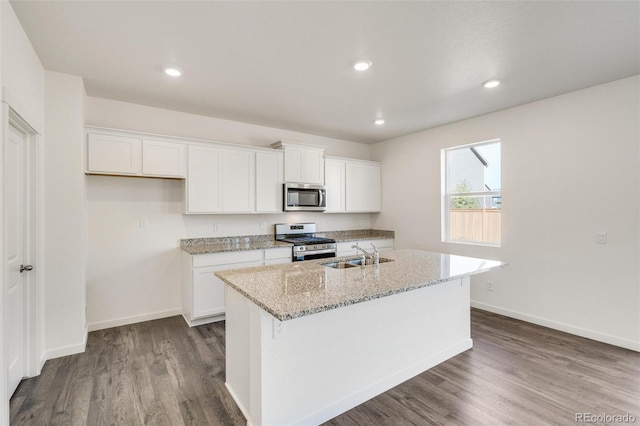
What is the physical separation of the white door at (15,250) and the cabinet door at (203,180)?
58.6 inches

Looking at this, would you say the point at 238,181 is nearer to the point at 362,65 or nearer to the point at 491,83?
the point at 362,65

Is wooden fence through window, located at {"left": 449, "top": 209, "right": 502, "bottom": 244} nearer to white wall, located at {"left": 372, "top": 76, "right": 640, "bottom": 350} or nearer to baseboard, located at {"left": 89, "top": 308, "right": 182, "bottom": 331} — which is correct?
white wall, located at {"left": 372, "top": 76, "right": 640, "bottom": 350}

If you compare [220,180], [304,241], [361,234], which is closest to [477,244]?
[361,234]

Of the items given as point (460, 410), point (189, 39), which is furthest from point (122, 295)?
point (460, 410)

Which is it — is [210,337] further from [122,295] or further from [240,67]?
[240,67]

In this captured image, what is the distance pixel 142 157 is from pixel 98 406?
2379 millimetres

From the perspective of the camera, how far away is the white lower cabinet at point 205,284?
11.6 feet

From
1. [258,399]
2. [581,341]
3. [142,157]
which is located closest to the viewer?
[258,399]

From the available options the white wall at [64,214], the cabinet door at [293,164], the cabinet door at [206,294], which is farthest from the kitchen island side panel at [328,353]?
the cabinet door at [293,164]

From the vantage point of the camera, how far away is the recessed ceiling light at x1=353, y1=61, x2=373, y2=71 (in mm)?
2619

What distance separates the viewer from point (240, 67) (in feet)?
8.87

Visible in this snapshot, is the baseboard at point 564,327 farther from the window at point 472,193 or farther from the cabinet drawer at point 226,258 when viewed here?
the cabinet drawer at point 226,258

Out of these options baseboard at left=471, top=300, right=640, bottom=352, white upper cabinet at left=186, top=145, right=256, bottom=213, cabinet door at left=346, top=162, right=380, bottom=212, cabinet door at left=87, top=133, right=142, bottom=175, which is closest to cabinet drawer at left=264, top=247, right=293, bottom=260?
white upper cabinet at left=186, top=145, right=256, bottom=213

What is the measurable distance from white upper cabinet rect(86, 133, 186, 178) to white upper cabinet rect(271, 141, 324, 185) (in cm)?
138
